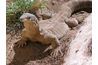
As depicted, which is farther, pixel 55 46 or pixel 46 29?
pixel 46 29

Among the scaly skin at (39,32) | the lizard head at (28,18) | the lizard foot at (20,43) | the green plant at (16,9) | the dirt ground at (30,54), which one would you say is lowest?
the dirt ground at (30,54)

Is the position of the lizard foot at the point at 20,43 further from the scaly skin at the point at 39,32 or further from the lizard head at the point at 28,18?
the lizard head at the point at 28,18

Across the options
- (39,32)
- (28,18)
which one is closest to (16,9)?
(28,18)

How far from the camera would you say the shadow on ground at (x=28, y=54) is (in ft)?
6.40

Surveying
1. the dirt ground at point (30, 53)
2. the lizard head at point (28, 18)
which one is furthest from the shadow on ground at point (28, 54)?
the lizard head at point (28, 18)

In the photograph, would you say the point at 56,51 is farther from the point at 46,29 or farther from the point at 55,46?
the point at 46,29

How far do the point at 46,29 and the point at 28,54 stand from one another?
0.31 m

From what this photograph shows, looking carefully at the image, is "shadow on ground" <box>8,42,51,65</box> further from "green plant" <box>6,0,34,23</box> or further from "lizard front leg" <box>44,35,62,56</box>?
"green plant" <box>6,0,34,23</box>

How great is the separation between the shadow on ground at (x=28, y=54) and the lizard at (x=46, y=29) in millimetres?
39

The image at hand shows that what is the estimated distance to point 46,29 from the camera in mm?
2250

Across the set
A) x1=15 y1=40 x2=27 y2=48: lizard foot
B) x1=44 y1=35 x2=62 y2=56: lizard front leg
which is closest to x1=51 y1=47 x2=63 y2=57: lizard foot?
x1=44 y1=35 x2=62 y2=56: lizard front leg

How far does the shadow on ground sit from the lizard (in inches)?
1.5

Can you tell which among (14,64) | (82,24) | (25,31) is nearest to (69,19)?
(82,24)
